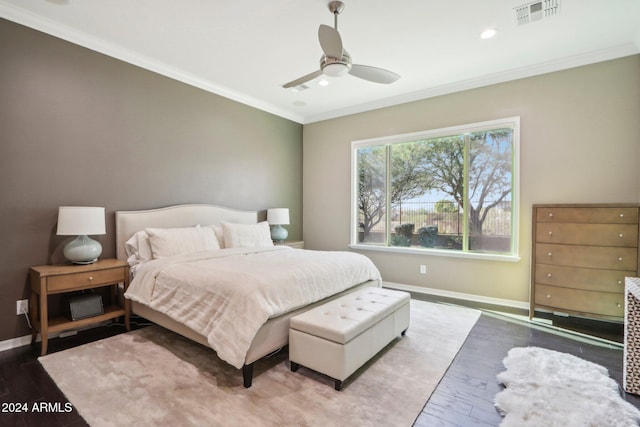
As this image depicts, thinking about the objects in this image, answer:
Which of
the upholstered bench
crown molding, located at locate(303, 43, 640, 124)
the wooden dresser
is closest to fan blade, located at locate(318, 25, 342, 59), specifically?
the upholstered bench

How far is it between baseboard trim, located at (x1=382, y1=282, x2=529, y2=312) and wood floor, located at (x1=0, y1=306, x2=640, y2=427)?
1.95 feet

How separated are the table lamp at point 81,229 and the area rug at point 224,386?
0.82m

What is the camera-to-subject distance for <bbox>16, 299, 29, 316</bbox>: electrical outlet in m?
2.71

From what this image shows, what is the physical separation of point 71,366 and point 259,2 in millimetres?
3330

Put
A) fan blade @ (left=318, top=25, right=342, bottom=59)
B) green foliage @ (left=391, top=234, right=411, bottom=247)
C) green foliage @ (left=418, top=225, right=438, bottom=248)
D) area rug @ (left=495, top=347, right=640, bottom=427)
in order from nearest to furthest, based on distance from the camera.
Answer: area rug @ (left=495, top=347, right=640, bottom=427) → fan blade @ (left=318, top=25, right=342, bottom=59) → green foliage @ (left=418, top=225, right=438, bottom=248) → green foliage @ (left=391, top=234, right=411, bottom=247)

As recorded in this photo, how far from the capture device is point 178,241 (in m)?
3.34

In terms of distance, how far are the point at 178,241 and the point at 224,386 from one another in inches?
70.6

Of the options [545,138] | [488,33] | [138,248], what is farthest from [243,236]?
[545,138]

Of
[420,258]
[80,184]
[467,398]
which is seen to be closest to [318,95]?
[420,258]

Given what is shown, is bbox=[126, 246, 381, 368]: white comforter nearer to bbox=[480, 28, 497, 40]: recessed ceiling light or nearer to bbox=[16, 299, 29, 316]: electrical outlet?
bbox=[16, 299, 29, 316]: electrical outlet

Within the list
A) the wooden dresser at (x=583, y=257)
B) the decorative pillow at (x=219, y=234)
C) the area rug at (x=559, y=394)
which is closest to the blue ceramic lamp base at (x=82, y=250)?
the decorative pillow at (x=219, y=234)

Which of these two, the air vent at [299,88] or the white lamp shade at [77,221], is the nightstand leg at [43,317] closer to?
the white lamp shade at [77,221]

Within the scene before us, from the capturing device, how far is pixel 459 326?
318 centimetres

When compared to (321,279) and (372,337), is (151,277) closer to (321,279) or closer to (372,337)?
(321,279)
